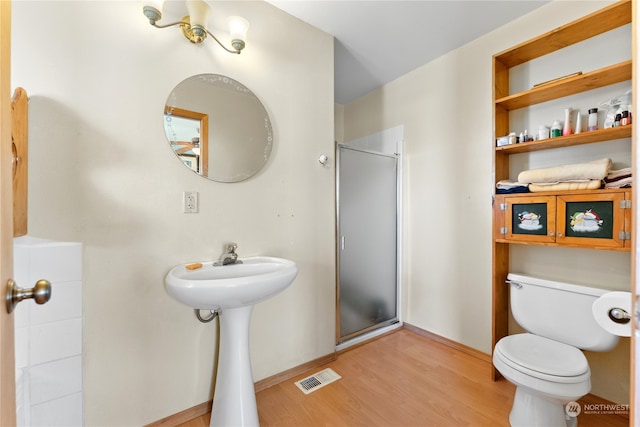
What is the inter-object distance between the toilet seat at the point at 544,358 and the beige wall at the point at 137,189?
4.15ft

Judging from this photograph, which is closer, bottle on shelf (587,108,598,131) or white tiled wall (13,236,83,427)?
white tiled wall (13,236,83,427)

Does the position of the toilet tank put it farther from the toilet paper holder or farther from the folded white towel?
the folded white towel

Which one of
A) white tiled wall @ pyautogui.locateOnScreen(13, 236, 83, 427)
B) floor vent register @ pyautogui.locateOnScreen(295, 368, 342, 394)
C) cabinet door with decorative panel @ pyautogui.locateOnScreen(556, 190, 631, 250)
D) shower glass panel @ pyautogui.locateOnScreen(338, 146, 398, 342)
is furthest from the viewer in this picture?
shower glass panel @ pyautogui.locateOnScreen(338, 146, 398, 342)

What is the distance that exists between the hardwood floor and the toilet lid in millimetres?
378

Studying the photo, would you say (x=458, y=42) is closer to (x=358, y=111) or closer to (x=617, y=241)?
(x=358, y=111)

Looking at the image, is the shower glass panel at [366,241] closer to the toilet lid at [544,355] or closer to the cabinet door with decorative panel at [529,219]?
the cabinet door with decorative panel at [529,219]

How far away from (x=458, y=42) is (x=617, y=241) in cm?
168

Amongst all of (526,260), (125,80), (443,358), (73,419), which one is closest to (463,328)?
(443,358)

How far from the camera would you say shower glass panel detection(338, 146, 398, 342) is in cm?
231

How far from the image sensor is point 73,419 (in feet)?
3.87

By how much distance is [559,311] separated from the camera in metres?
1.53

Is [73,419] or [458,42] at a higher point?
[458,42]

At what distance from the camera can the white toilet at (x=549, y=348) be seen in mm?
1229

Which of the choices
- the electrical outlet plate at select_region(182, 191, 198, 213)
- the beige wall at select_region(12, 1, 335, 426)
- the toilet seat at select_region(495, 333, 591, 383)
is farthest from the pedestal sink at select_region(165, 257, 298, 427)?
the toilet seat at select_region(495, 333, 591, 383)
